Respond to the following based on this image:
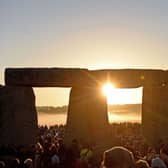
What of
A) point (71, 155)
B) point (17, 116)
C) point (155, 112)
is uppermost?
point (155, 112)

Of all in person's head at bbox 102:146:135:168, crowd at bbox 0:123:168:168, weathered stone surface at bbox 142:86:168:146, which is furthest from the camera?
weathered stone surface at bbox 142:86:168:146

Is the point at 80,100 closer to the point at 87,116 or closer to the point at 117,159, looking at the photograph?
the point at 87,116

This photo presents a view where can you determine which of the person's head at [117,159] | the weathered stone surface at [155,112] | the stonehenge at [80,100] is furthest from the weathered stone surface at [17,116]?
the person's head at [117,159]

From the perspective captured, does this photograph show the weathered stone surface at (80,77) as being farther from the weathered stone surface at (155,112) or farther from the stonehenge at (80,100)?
the weathered stone surface at (155,112)

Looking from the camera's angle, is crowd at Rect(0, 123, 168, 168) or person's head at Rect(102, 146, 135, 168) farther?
crowd at Rect(0, 123, 168, 168)

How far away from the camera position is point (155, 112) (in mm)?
21141

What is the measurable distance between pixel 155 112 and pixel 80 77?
3.61 m

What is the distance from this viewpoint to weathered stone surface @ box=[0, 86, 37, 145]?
19219 millimetres

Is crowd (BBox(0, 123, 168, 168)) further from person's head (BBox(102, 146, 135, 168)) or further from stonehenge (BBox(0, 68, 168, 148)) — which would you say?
person's head (BBox(102, 146, 135, 168))

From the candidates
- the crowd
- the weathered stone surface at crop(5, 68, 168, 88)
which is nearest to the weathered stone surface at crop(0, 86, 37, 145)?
the weathered stone surface at crop(5, 68, 168, 88)

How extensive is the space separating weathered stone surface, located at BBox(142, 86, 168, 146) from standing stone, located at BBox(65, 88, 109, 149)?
1.66 meters

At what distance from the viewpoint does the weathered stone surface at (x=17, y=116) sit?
1922 cm

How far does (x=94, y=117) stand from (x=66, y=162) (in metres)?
6.66

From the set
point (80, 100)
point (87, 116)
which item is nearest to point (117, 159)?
point (80, 100)
